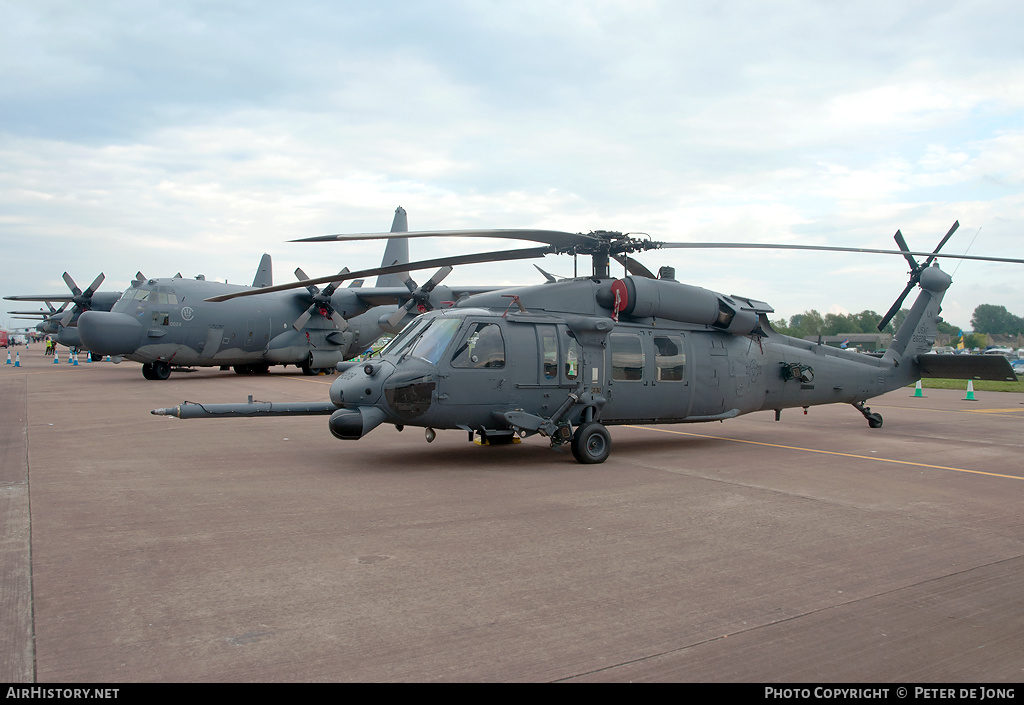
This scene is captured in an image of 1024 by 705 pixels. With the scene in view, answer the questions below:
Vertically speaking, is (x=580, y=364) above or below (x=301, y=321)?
below

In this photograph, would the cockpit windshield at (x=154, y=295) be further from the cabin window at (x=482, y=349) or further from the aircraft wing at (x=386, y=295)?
the cabin window at (x=482, y=349)

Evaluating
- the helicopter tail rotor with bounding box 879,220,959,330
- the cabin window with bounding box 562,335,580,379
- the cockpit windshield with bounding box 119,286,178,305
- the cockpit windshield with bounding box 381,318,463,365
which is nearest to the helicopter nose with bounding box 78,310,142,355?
the cockpit windshield with bounding box 119,286,178,305

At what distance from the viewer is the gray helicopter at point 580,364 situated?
30.0 feet

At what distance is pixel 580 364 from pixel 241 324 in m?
19.2

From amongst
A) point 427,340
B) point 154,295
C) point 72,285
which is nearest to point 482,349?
point 427,340

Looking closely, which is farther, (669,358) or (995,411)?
(995,411)

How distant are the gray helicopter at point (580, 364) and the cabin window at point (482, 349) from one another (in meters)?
0.02

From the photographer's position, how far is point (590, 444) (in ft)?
32.1

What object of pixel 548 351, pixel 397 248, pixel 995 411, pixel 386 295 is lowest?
pixel 995 411

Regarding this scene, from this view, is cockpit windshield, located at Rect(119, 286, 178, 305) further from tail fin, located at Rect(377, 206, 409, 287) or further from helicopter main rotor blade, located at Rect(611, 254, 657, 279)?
helicopter main rotor blade, located at Rect(611, 254, 657, 279)

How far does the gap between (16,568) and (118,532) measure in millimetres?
974

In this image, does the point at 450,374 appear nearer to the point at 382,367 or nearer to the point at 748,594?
the point at 382,367

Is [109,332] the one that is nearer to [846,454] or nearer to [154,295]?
[154,295]

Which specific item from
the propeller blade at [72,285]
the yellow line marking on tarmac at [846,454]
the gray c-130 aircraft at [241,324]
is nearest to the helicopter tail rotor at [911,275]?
the yellow line marking on tarmac at [846,454]
